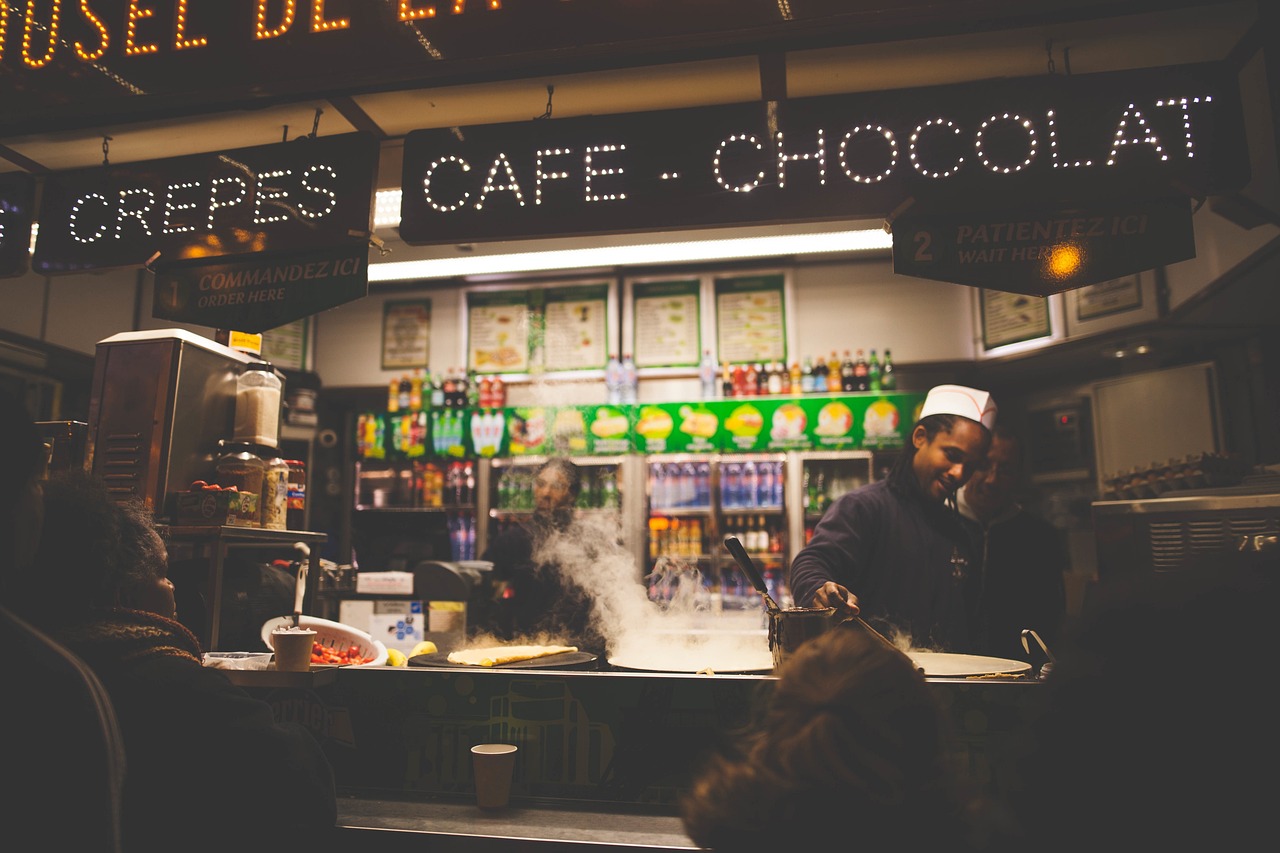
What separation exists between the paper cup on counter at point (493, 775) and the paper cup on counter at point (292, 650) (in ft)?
1.70

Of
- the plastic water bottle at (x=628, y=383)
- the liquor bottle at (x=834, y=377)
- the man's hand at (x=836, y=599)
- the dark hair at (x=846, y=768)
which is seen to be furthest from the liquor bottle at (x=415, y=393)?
the dark hair at (x=846, y=768)

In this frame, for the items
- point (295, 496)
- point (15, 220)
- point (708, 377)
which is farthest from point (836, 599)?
point (708, 377)

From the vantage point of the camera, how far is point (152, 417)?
259 cm

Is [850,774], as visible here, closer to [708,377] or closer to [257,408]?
[257,408]

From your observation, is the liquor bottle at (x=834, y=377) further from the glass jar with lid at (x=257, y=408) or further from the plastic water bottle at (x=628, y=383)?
the glass jar with lid at (x=257, y=408)

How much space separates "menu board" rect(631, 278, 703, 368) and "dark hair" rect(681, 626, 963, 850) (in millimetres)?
5540

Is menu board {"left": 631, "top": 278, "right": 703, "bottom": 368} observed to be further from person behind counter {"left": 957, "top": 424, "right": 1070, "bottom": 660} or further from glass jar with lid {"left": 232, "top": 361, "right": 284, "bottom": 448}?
glass jar with lid {"left": 232, "top": 361, "right": 284, "bottom": 448}

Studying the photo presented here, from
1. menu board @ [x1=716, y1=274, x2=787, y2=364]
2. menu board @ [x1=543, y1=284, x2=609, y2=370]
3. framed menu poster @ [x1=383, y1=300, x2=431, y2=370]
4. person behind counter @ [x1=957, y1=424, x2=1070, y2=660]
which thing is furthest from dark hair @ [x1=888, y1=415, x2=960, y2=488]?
framed menu poster @ [x1=383, y1=300, x2=431, y2=370]

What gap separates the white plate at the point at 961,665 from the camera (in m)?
1.80

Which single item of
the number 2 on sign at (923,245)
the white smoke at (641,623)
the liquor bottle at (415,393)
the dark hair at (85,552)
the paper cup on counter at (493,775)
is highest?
the liquor bottle at (415,393)

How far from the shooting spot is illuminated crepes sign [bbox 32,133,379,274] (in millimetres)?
2629

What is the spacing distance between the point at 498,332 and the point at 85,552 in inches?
210

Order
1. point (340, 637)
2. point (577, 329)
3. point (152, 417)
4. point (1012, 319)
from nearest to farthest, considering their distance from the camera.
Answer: point (340, 637) < point (152, 417) < point (1012, 319) < point (577, 329)

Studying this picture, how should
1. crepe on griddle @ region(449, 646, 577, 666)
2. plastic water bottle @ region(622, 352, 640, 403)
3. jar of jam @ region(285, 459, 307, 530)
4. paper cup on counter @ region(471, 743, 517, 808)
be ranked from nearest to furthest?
paper cup on counter @ region(471, 743, 517, 808) < crepe on griddle @ region(449, 646, 577, 666) < jar of jam @ region(285, 459, 307, 530) < plastic water bottle @ region(622, 352, 640, 403)
